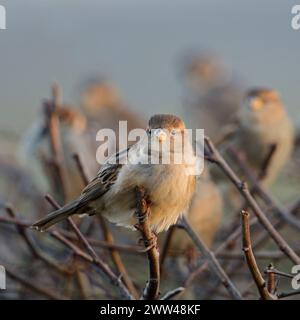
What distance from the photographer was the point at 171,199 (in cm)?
235

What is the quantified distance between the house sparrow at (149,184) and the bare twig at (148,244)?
3cm

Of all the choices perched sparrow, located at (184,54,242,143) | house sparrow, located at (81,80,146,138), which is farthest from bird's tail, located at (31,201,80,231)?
house sparrow, located at (81,80,146,138)

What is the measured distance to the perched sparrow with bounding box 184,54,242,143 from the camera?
8.33 m

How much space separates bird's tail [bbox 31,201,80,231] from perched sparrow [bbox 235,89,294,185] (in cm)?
256

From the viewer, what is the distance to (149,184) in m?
2.33

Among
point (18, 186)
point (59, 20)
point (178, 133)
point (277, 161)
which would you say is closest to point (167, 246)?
point (178, 133)

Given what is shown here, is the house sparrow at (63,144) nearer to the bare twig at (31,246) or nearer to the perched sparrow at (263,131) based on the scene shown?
the perched sparrow at (263,131)

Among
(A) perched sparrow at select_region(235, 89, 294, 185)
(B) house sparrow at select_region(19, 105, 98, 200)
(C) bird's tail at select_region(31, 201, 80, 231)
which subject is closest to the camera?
(C) bird's tail at select_region(31, 201, 80, 231)

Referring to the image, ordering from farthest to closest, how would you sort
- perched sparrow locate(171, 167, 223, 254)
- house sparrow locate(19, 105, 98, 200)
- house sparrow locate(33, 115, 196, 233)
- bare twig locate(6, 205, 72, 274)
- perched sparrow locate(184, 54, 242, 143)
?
perched sparrow locate(184, 54, 242, 143) → house sparrow locate(19, 105, 98, 200) → perched sparrow locate(171, 167, 223, 254) → bare twig locate(6, 205, 72, 274) → house sparrow locate(33, 115, 196, 233)

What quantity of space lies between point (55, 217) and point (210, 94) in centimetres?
672

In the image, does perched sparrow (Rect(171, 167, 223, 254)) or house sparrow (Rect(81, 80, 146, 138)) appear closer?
perched sparrow (Rect(171, 167, 223, 254))

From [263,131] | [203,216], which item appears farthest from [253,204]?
[263,131]

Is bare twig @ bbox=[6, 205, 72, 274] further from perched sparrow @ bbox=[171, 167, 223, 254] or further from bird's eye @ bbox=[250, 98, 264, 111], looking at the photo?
bird's eye @ bbox=[250, 98, 264, 111]
